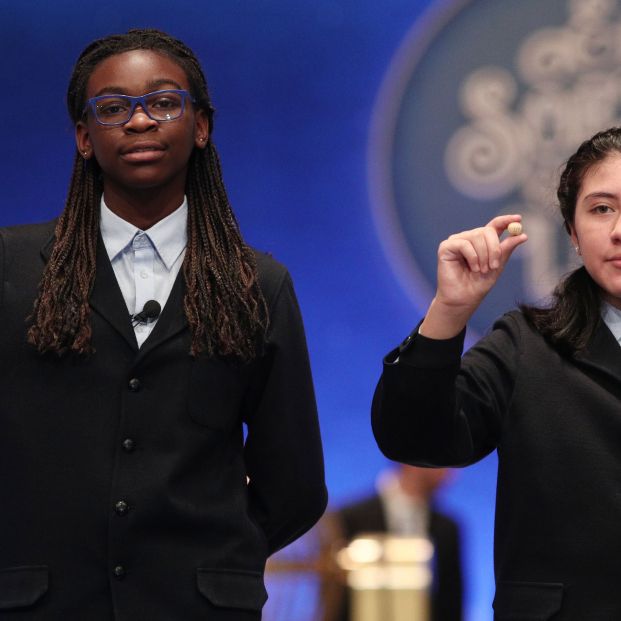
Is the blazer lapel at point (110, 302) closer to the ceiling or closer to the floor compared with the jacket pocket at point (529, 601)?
closer to the ceiling

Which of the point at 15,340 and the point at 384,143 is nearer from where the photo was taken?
the point at 15,340

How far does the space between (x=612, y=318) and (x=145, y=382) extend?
863 millimetres

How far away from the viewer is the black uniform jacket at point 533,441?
2.33 meters

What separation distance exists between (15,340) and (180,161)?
1.53 ft

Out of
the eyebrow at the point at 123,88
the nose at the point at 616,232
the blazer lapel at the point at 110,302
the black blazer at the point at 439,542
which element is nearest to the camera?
the nose at the point at 616,232

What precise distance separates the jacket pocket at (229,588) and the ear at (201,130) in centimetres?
84

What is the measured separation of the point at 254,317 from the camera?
2.64m

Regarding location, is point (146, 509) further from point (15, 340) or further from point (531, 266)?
point (531, 266)

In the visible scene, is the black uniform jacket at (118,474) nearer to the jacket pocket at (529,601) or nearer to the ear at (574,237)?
the jacket pocket at (529,601)

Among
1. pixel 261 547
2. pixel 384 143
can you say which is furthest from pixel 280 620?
pixel 261 547

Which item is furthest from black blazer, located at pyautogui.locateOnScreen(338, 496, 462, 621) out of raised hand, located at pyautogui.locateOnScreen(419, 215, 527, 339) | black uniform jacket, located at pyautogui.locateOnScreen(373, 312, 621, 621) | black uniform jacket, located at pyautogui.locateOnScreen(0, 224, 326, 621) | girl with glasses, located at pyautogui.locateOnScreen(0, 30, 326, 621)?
raised hand, located at pyautogui.locateOnScreen(419, 215, 527, 339)

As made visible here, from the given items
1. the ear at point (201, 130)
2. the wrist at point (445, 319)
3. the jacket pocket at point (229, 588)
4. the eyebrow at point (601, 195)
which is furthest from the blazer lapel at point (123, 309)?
the eyebrow at point (601, 195)

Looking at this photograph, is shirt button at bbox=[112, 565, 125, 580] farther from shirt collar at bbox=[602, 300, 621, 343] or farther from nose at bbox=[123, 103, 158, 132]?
shirt collar at bbox=[602, 300, 621, 343]

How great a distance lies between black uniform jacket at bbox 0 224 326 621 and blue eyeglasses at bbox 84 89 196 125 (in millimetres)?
260
